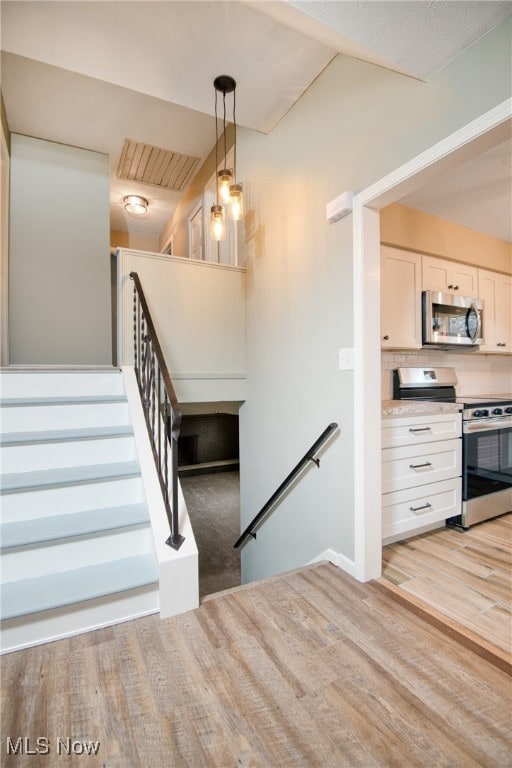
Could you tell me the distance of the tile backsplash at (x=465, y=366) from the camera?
10.9ft

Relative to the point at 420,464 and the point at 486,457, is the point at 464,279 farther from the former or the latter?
the point at 420,464

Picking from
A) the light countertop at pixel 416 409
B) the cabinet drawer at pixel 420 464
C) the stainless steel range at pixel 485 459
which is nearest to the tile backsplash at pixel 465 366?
the stainless steel range at pixel 485 459

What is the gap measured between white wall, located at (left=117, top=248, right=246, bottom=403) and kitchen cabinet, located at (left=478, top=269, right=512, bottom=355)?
244cm

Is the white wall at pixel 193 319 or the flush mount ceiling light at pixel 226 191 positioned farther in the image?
the white wall at pixel 193 319

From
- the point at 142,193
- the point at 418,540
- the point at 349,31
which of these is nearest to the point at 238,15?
the point at 349,31

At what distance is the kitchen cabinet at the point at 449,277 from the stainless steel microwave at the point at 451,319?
10 centimetres

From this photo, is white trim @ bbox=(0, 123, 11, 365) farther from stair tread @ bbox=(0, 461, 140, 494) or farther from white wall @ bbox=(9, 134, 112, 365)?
stair tread @ bbox=(0, 461, 140, 494)

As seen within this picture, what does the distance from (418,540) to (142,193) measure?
585 cm

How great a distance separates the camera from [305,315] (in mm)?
2580

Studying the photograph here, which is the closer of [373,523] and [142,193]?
[373,523]

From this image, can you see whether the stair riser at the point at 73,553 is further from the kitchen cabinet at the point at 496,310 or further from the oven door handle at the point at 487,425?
the kitchen cabinet at the point at 496,310

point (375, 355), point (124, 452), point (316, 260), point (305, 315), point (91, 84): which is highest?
point (91, 84)

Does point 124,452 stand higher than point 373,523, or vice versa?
point 124,452

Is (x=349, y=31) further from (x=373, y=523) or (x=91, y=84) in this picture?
(x=91, y=84)
